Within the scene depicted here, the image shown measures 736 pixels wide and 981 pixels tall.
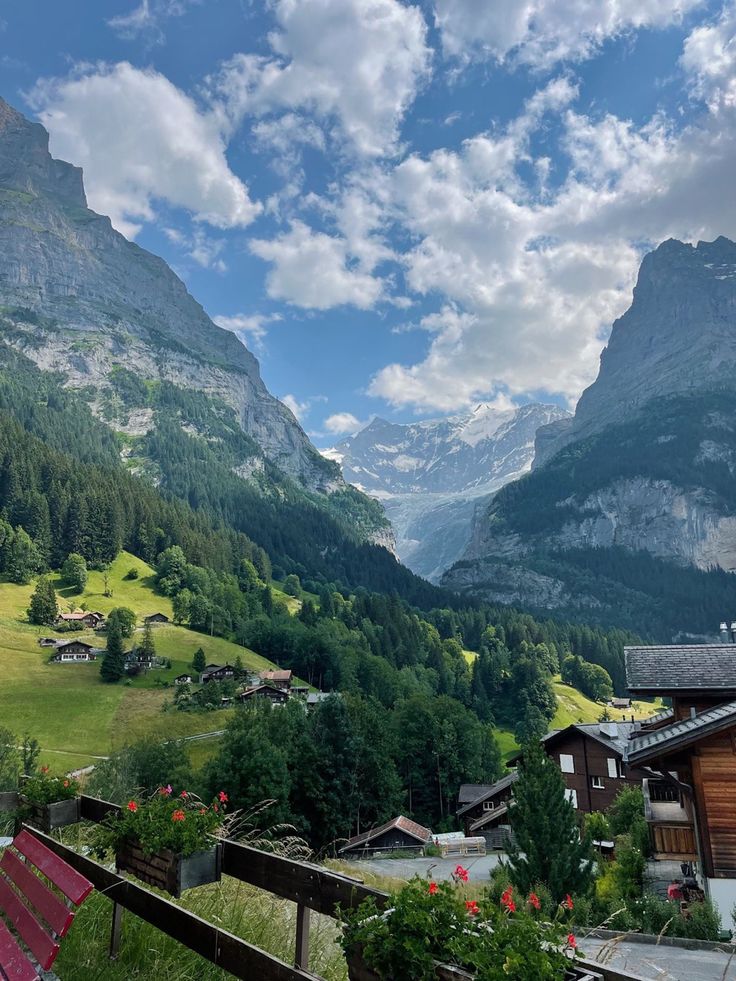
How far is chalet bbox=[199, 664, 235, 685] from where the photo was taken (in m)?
88.4

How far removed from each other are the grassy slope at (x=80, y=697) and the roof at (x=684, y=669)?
5608 cm

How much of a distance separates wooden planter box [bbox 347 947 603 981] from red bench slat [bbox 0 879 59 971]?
5.82 feet

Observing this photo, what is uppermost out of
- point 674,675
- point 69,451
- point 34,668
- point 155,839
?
point 69,451

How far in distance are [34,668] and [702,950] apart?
3425 inches

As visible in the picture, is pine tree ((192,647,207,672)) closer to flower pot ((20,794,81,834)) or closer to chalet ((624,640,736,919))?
chalet ((624,640,736,919))

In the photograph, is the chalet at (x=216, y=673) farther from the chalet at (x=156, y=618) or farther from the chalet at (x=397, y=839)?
the chalet at (x=397, y=839)

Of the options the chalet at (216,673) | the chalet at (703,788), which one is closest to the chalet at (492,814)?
the chalet at (703,788)

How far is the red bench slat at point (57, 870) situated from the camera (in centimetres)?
408

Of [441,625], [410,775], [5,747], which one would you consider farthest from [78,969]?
[441,625]

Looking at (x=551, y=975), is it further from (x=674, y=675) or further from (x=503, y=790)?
(x=503, y=790)

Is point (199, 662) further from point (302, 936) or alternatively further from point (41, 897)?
point (302, 936)

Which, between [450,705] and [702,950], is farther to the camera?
[450,705]

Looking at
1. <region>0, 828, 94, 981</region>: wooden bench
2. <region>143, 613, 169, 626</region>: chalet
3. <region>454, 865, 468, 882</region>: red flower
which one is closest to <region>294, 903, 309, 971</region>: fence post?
<region>454, 865, 468, 882</region>: red flower

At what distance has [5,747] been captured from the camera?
5144 cm
